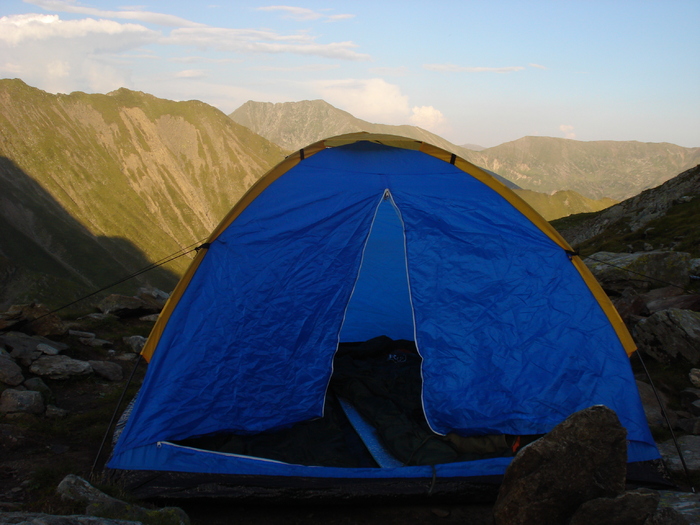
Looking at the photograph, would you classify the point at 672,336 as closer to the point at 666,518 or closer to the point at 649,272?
the point at 649,272

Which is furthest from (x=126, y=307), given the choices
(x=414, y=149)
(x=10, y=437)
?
(x=414, y=149)

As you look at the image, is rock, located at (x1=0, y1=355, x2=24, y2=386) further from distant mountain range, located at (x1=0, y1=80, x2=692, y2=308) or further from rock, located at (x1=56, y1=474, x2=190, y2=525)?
distant mountain range, located at (x1=0, y1=80, x2=692, y2=308)

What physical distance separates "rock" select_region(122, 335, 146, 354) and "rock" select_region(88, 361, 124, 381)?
108 cm

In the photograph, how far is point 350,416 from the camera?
20.3 feet

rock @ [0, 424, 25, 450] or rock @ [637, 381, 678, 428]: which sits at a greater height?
rock @ [637, 381, 678, 428]

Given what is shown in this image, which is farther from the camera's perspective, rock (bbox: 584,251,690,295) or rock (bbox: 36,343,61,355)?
rock (bbox: 584,251,690,295)

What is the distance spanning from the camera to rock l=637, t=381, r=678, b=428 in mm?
6219

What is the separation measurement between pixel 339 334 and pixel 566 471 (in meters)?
2.83

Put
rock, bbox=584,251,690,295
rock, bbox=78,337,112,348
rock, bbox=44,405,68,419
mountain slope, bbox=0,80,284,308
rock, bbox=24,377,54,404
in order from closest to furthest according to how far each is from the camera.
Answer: rock, bbox=44,405,68,419 < rock, bbox=24,377,54,404 < rock, bbox=78,337,112,348 < rock, bbox=584,251,690,295 < mountain slope, bbox=0,80,284,308

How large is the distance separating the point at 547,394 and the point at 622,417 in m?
0.86

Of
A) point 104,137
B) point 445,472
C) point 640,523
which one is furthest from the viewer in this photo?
point 104,137

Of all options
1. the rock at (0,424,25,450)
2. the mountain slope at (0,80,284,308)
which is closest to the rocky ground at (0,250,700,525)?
the rock at (0,424,25,450)

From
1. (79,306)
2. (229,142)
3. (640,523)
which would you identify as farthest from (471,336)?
(229,142)

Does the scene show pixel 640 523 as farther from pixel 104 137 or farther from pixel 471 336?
pixel 104 137
